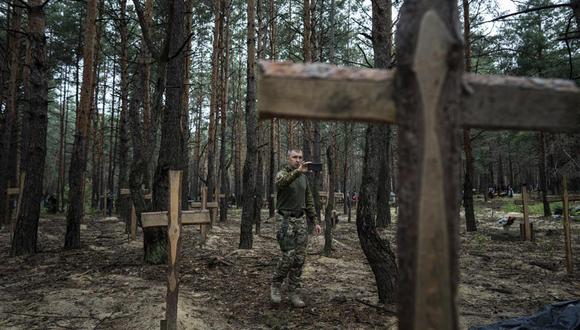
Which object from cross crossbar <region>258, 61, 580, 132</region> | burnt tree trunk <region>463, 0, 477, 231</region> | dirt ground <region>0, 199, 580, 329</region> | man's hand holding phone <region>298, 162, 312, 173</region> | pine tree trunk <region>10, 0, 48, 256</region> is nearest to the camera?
cross crossbar <region>258, 61, 580, 132</region>

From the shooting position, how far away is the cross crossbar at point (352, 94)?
135 centimetres

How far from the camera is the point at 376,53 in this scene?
Result: 5.07 meters

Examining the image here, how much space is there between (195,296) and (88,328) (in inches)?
61.0

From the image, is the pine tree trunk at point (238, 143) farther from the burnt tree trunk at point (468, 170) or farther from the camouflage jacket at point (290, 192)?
the camouflage jacket at point (290, 192)

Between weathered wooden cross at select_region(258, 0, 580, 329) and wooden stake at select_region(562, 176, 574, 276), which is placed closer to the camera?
weathered wooden cross at select_region(258, 0, 580, 329)

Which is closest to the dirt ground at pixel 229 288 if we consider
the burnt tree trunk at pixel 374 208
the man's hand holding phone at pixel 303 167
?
the burnt tree trunk at pixel 374 208

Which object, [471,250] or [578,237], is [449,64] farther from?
[578,237]

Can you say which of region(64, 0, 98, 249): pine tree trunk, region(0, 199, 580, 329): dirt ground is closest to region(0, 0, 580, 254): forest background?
region(64, 0, 98, 249): pine tree trunk

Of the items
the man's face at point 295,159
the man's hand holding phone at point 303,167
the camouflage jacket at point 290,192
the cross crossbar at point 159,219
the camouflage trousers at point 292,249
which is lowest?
the camouflage trousers at point 292,249

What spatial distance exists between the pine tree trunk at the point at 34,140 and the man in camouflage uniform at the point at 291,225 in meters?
5.54

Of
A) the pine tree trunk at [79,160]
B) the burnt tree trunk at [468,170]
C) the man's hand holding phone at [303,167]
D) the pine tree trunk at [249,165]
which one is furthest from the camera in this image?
the burnt tree trunk at [468,170]

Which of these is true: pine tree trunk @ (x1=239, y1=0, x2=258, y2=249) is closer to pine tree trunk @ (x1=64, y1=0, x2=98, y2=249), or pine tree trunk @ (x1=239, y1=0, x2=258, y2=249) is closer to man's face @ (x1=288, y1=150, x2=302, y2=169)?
pine tree trunk @ (x1=64, y1=0, x2=98, y2=249)

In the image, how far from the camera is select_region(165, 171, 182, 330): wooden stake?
361cm

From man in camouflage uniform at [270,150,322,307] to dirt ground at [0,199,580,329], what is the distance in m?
0.29
